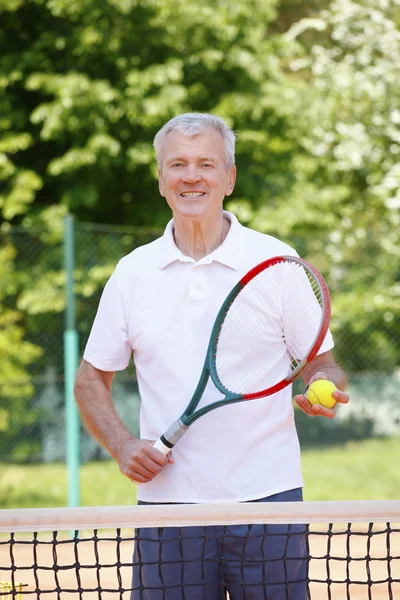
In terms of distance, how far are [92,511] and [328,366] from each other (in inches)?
26.1

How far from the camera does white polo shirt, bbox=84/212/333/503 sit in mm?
2377

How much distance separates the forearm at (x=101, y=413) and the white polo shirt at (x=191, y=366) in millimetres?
52

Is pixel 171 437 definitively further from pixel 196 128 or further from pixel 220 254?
pixel 196 128

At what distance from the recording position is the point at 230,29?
380 inches

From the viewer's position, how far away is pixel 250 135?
971 cm

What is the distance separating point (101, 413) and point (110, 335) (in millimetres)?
194

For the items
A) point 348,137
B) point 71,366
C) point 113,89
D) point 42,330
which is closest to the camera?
point 71,366

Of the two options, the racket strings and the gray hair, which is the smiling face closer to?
the gray hair

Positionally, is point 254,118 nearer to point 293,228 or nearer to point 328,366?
point 293,228

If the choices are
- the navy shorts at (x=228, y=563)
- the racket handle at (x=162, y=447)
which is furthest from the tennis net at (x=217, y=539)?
the racket handle at (x=162, y=447)

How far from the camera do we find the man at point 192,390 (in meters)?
2.35

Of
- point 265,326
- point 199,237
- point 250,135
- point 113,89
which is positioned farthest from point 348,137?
point 265,326

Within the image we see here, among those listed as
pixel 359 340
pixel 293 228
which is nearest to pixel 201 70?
pixel 293 228

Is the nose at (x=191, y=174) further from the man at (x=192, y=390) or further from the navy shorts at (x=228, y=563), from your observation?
the navy shorts at (x=228, y=563)
